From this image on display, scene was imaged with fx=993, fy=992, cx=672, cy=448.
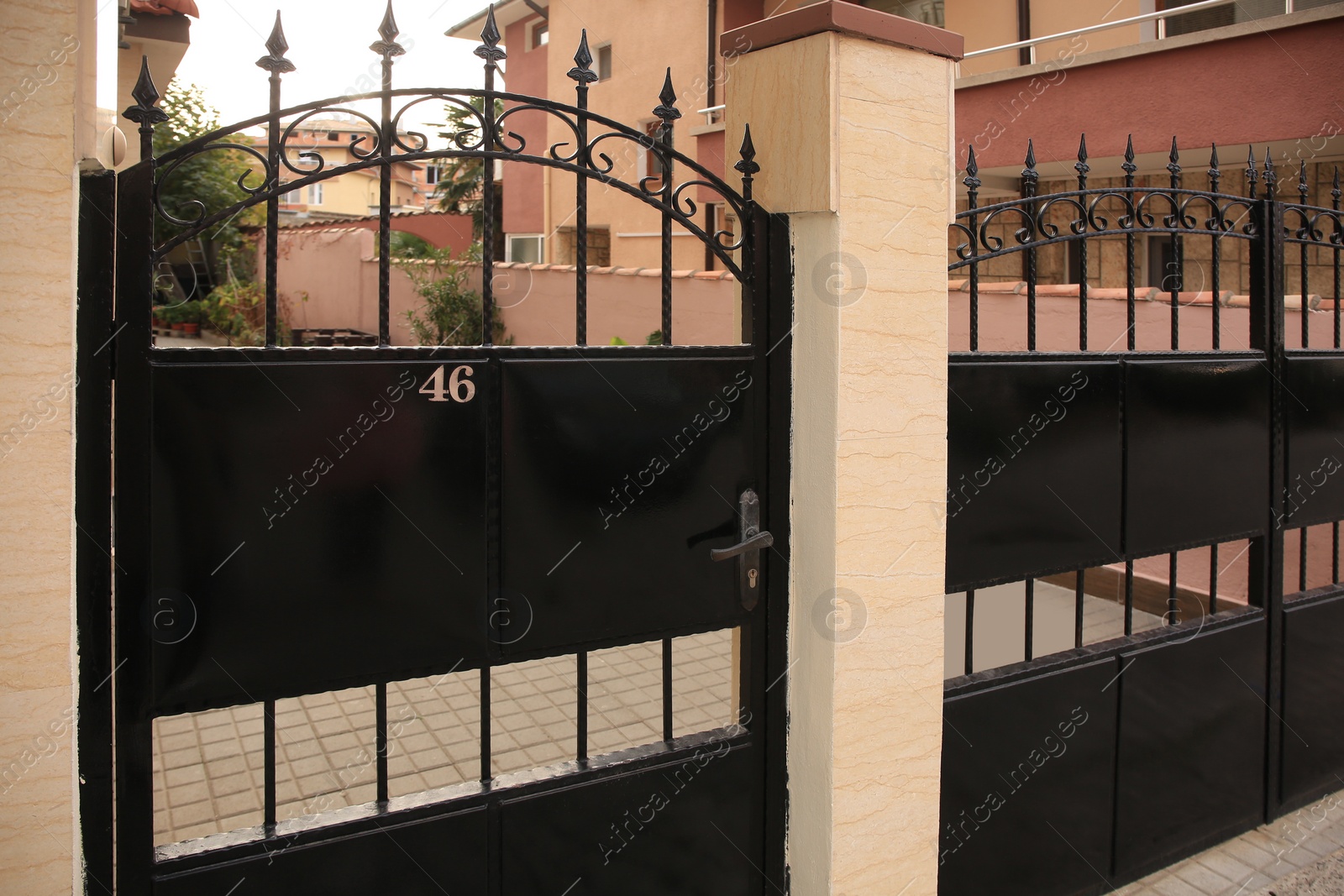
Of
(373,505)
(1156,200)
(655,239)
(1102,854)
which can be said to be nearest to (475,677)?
(1102,854)

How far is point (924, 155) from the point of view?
9.23 ft

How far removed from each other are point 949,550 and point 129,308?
2.37m

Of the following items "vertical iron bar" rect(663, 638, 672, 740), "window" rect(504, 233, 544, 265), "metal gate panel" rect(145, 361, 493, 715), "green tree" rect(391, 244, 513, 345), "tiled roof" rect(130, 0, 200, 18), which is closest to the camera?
"metal gate panel" rect(145, 361, 493, 715)

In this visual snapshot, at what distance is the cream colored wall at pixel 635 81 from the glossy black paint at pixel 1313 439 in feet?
40.9

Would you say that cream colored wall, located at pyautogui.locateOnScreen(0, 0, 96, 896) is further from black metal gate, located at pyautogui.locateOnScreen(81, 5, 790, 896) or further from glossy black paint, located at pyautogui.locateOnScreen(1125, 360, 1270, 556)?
glossy black paint, located at pyautogui.locateOnScreen(1125, 360, 1270, 556)

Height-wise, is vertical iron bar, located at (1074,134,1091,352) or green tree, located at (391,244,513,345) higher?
green tree, located at (391,244,513,345)

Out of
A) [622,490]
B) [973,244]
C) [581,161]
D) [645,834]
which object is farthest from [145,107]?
[973,244]

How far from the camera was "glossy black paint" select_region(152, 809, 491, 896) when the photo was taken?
218 cm

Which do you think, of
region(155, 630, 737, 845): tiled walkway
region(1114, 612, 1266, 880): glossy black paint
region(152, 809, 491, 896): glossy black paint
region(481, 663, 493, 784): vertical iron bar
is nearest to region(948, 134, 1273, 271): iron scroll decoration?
region(1114, 612, 1266, 880): glossy black paint

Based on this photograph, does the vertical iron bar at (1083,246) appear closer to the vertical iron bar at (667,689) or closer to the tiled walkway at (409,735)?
the vertical iron bar at (667,689)

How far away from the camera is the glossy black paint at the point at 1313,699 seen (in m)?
4.20

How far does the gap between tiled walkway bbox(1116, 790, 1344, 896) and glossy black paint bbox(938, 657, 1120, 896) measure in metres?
0.36

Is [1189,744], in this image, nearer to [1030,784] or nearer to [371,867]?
[1030,784]

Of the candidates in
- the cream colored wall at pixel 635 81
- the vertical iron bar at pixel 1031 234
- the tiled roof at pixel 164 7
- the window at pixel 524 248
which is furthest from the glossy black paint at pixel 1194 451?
the window at pixel 524 248
